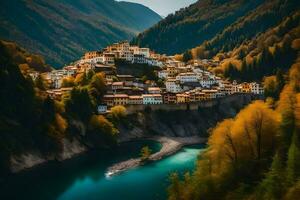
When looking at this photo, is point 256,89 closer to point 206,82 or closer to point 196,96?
point 206,82

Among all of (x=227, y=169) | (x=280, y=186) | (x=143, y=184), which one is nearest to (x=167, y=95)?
(x=143, y=184)

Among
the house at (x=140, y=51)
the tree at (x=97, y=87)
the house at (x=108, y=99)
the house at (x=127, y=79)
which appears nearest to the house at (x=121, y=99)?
the house at (x=108, y=99)

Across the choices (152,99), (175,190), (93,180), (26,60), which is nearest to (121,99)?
(152,99)

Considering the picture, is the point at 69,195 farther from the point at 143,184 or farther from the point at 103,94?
the point at 103,94

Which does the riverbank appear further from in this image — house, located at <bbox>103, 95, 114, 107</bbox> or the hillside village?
the hillside village

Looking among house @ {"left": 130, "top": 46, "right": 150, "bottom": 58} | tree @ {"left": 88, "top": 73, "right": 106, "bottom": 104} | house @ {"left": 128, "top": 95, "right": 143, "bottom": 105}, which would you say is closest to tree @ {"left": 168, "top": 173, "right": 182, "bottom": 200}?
tree @ {"left": 88, "top": 73, "right": 106, "bottom": 104}
